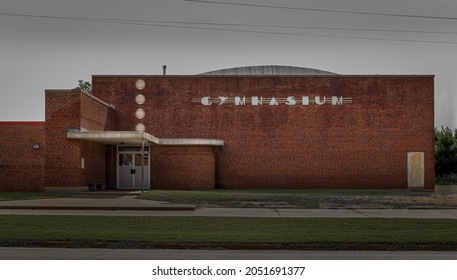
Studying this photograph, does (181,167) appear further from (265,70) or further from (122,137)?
(265,70)

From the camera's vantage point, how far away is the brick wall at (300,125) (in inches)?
1645

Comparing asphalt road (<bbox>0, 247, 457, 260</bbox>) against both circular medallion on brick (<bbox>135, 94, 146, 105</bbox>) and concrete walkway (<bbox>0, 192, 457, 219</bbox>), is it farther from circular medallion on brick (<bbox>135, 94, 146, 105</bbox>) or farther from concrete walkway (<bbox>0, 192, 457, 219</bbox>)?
circular medallion on brick (<bbox>135, 94, 146, 105</bbox>)

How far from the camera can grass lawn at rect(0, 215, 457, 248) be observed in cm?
1427

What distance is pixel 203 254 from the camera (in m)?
12.7

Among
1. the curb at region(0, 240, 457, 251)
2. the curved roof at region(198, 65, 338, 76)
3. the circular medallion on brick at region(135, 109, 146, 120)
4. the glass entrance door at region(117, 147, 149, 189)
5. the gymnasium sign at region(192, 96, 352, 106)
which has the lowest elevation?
the curb at region(0, 240, 457, 251)

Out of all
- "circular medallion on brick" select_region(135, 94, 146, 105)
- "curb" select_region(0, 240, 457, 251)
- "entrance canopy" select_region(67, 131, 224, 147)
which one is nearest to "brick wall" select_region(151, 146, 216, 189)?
"entrance canopy" select_region(67, 131, 224, 147)

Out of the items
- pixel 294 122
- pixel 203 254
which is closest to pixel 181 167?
pixel 294 122

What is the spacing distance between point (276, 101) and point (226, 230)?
2631 centimetres

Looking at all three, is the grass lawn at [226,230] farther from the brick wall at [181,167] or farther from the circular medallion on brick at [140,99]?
the circular medallion on brick at [140,99]

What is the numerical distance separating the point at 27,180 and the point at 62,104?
15.2 ft

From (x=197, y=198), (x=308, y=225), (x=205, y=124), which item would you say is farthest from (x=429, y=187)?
(x=308, y=225)

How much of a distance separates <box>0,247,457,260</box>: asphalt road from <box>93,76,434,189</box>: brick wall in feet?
92.8

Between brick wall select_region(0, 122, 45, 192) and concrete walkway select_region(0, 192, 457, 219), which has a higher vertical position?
brick wall select_region(0, 122, 45, 192)

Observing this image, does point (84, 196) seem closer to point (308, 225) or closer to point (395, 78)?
point (308, 225)
